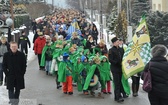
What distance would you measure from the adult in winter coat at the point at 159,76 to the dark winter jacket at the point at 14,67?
3.58 m

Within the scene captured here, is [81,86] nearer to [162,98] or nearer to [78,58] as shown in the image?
[78,58]

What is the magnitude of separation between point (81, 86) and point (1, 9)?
23.6 metres

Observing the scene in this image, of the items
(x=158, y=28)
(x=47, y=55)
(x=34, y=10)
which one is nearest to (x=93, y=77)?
(x=47, y=55)

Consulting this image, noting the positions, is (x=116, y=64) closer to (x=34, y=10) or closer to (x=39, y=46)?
(x=39, y=46)

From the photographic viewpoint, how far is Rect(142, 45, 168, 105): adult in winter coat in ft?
25.6

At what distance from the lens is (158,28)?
98.1ft

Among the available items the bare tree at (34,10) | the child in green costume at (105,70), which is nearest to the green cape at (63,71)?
the child in green costume at (105,70)

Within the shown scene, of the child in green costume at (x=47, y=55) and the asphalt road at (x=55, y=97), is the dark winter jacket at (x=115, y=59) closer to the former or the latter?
the asphalt road at (x=55, y=97)

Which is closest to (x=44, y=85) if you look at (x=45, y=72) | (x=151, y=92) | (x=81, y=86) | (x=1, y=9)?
(x=81, y=86)

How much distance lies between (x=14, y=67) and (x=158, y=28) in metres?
20.5

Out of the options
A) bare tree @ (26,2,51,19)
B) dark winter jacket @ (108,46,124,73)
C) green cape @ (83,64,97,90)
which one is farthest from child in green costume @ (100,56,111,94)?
bare tree @ (26,2,51,19)

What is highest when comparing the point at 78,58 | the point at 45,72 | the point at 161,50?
the point at 161,50

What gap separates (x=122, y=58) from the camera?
11.9m

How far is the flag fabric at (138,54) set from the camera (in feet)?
38.4
